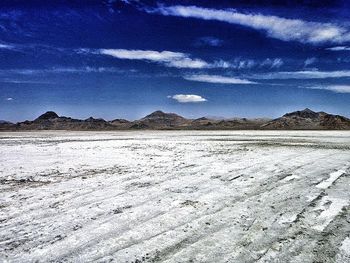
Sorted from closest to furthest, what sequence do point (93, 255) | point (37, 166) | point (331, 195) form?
point (93, 255), point (331, 195), point (37, 166)

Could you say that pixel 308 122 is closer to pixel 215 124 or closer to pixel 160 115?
pixel 215 124

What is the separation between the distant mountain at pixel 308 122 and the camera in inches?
2788

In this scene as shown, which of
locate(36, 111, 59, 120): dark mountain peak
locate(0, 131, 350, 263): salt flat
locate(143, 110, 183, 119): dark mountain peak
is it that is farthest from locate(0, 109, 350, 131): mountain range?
locate(0, 131, 350, 263): salt flat

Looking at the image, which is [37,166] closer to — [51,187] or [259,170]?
[51,187]

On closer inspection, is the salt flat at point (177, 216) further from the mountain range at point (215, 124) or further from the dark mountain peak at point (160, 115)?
the dark mountain peak at point (160, 115)

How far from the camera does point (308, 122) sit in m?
79.2

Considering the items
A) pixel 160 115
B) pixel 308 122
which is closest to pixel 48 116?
pixel 160 115

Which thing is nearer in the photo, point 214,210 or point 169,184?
point 214,210

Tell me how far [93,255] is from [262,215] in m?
2.66

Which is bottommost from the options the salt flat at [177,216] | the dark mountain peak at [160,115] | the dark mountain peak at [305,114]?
the salt flat at [177,216]

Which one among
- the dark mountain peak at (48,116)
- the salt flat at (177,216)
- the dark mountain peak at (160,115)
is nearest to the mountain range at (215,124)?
the dark mountain peak at (48,116)

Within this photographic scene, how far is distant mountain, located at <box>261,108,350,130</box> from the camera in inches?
2788

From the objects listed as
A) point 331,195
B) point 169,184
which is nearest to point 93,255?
point 169,184

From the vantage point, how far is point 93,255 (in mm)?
3766
